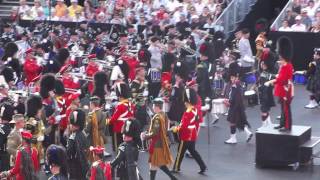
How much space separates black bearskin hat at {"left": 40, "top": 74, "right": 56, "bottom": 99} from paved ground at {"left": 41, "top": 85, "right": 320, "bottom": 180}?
89.5 inches

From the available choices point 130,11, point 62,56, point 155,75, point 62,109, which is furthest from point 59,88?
point 130,11

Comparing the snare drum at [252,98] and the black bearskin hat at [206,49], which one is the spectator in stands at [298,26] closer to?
the snare drum at [252,98]

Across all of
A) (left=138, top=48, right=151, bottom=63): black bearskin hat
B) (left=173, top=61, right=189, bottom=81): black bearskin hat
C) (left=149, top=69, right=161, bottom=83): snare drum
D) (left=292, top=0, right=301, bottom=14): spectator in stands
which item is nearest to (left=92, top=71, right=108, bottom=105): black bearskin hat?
(left=173, top=61, right=189, bottom=81): black bearskin hat

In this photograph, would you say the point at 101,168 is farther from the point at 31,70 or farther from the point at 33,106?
the point at 31,70

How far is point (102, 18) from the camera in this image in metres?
28.3

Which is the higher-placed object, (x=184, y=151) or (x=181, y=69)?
(x=181, y=69)

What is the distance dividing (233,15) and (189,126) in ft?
42.6

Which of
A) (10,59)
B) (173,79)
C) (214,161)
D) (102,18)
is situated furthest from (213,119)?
(102,18)

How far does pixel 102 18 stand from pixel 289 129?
12.8 meters

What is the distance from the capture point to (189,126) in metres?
15.7

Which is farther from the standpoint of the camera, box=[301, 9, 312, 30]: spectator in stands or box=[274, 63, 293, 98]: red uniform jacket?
box=[301, 9, 312, 30]: spectator in stands

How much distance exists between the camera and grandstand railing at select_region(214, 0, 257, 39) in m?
27.6

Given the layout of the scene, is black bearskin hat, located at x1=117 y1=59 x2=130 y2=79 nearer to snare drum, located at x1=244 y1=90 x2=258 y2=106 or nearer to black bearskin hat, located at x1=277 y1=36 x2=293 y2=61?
snare drum, located at x1=244 y1=90 x2=258 y2=106

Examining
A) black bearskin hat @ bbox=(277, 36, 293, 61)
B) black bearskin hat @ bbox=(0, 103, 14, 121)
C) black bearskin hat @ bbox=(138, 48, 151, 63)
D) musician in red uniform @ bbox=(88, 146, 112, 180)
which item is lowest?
musician in red uniform @ bbox=(88, 146, 112, 180)
